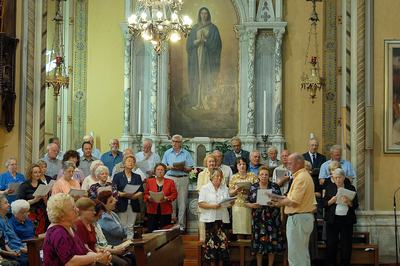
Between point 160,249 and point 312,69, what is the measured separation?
664 centimetres

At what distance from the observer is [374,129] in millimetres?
11930

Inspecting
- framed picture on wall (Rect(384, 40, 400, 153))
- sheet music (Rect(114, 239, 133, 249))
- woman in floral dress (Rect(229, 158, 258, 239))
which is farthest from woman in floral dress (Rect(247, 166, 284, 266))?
sheet music (Rect(114, 239, 133, 249))

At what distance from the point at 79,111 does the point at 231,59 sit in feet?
10.6

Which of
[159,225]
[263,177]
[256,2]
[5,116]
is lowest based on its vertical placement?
[159,225]

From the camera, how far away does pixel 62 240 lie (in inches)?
247

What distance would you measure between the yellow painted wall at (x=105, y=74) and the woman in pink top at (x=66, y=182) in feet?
17.6

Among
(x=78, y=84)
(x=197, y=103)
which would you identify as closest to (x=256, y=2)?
(x=197, y=103)

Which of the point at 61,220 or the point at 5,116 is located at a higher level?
the point at 5,116

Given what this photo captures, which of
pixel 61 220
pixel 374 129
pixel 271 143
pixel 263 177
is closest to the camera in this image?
pixel 61 220

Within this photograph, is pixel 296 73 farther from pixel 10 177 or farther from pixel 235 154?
pixel 10 177

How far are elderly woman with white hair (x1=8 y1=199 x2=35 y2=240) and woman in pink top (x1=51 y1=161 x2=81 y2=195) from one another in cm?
132

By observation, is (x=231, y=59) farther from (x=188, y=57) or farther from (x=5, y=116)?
(x=5, y=116)

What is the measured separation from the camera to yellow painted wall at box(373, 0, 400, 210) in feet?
39.2

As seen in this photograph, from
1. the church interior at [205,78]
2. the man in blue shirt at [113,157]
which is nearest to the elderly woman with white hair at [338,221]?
the man in blue shirt at [113,157]
